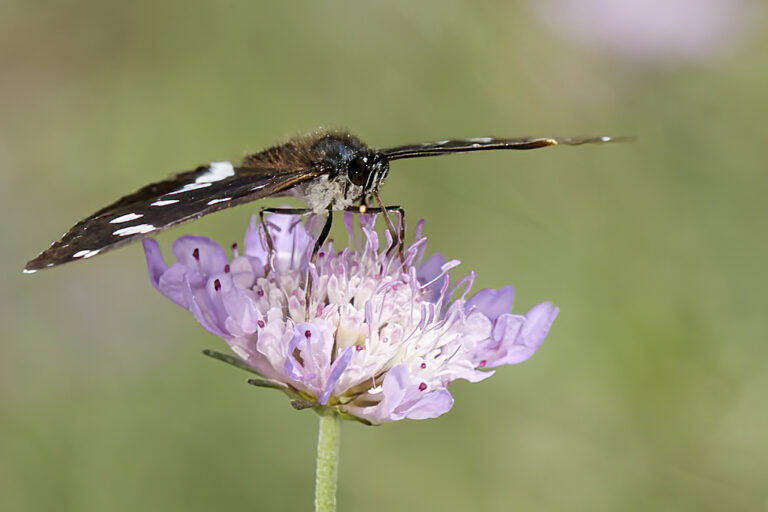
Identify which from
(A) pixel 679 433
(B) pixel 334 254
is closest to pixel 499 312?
(B) pixel 334 254

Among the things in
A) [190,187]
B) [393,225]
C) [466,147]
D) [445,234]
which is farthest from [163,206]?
[445,234]

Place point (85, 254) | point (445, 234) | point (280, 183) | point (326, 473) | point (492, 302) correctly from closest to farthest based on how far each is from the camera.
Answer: point (85, 254) < point (326, 473) < point (280, 183) < point (492, 302) < point (445, 234)

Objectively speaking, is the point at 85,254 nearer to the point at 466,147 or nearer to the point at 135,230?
the point at 135,230

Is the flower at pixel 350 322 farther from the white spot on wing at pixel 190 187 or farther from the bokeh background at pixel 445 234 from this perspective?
the bokeh background at pixel 445 234

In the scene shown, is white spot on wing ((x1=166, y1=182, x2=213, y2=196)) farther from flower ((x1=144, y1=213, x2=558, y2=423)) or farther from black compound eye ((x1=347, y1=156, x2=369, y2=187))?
black compound eye ((x1=347, y1=156, x2=369, y2=187))

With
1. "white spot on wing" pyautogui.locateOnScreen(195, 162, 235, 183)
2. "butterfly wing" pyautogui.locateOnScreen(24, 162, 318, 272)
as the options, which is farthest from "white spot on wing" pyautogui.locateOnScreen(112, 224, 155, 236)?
"white spot on wing" pyautogui.locateOnScreen(195, 162, 235, 183)

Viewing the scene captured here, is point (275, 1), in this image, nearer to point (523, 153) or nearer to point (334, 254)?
point (523, 153)
